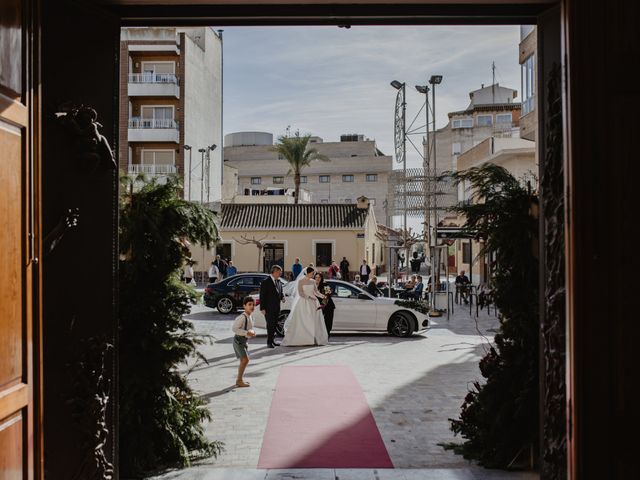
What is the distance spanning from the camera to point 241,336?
10648 millimetres

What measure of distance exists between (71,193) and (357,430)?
514cm

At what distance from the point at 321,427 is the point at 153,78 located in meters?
44.0

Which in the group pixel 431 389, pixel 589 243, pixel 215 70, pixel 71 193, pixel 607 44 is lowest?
pixel 431 389

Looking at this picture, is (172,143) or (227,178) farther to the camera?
(227,178)

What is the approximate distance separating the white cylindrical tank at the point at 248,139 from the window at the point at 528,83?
61876 mm

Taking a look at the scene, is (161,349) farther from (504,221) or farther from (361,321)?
(361,321)

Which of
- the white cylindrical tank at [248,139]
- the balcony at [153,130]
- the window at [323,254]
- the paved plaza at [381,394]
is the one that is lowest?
the paved plaza at [381,394]

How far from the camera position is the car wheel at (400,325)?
17797 mm

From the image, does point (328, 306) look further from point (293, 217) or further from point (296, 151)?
point (296, 151)

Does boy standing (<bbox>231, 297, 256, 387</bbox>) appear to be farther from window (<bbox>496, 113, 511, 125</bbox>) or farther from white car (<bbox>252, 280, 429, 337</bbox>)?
window (<bbox>496, 113, 511, 125</bbox>)

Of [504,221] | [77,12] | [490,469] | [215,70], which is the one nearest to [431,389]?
[490,469]

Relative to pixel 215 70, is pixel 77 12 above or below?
below

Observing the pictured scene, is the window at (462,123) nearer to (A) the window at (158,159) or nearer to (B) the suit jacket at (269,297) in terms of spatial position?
(A) the window at (158,159)

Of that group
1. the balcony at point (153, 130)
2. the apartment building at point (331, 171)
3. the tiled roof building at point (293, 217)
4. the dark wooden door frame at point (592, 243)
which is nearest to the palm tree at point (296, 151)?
the tiled roof building at point (293, 217)
